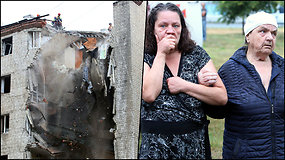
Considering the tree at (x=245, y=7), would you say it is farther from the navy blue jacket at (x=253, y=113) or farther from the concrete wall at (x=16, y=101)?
the concrete wall at (x=16, y=101)

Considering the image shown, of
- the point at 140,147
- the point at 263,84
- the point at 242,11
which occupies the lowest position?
the point at 140,147

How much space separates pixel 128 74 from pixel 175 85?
367 millimetres

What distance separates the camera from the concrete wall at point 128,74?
2.36 m

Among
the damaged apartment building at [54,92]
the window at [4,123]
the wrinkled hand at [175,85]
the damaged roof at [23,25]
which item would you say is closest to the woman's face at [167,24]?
the wrinkled hand at [175,85]

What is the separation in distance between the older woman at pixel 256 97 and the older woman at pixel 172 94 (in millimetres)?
260

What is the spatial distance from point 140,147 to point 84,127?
1.44 feet

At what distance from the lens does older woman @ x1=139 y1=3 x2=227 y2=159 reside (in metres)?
2.18

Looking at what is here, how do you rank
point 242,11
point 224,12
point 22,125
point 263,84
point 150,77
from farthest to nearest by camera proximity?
1. point 224,12
2. point 242,11
3. point 263,84
4. point 22,125
5. point 150,77

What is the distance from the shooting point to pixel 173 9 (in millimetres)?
2303

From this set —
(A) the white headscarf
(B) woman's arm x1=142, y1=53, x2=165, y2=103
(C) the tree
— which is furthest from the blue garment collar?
(C) the tree

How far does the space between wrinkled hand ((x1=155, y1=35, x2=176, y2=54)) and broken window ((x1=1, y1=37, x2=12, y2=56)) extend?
40.9 inches

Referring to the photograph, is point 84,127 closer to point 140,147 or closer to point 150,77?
point 140,147

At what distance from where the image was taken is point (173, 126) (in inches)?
85.7

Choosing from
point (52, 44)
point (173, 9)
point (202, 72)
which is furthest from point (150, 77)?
point (52, 44)
